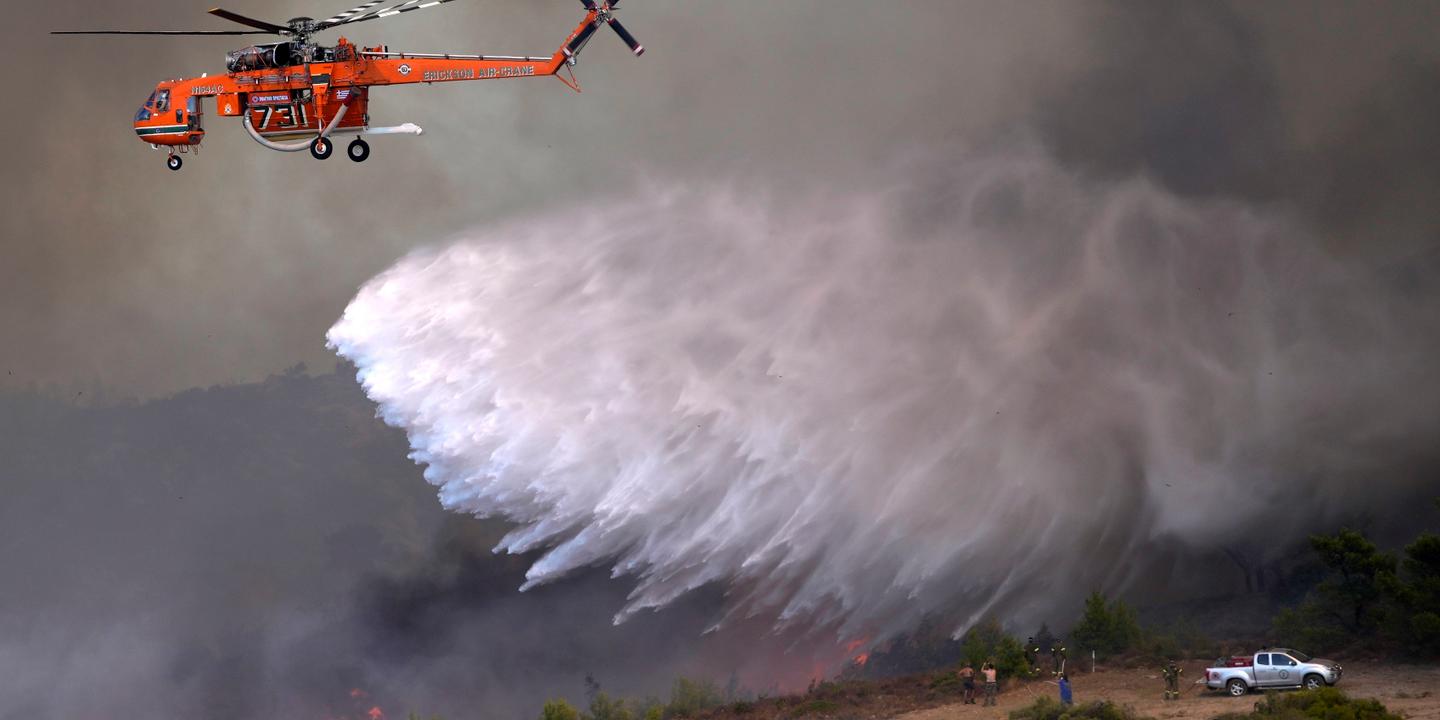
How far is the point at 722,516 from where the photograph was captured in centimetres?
5872

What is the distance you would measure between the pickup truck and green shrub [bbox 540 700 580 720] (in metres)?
23.8

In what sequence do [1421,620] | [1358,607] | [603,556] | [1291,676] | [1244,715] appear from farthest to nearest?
1. [603,556]
2. [1358,607]
3. [1421,620]
4. [1291,676]
5. [1244,715]

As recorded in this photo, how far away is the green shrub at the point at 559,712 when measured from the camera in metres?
53.3

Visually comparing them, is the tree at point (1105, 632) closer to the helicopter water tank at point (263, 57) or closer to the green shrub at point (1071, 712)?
the green shrub at point (1071, 712)

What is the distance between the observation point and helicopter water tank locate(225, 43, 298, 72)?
4809 cm

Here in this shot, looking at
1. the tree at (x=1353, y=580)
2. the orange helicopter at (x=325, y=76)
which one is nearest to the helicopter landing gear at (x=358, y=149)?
the orange helicopter at (x=325, y=76)

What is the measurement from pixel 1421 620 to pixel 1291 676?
23.8 feet

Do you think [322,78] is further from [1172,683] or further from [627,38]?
[1172,683]

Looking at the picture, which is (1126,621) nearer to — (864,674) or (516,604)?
(864,674)

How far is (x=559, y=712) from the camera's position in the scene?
53.6 meters

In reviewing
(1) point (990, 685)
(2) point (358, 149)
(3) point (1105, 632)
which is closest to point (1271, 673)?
(1) point (990, 685)

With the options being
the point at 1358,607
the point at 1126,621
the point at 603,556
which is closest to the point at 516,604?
the point at 603,556

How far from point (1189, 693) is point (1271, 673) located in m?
2.90

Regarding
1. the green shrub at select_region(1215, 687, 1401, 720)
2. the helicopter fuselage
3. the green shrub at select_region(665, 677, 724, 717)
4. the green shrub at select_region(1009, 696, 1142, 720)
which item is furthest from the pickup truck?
the helicopter fuselage
